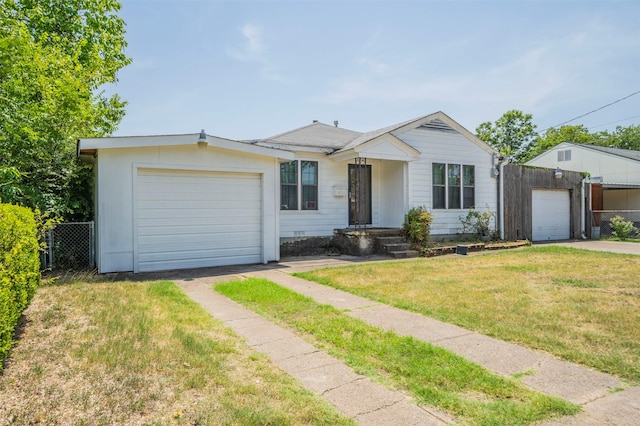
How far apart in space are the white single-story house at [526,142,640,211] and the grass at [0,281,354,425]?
880 inches

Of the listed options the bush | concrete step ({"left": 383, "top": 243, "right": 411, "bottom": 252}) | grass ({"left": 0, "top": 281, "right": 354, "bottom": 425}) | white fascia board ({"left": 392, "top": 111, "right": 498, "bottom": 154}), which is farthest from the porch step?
grass ({"left": 0, "top": 281, "right": 354, "bottom": 425})

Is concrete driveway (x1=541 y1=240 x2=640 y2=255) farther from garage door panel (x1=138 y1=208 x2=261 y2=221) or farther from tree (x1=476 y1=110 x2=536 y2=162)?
tree (x1=476 y1=110 x2=536 y2=162)

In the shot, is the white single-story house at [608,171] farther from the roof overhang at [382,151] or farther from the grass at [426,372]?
the grass at [426,372]

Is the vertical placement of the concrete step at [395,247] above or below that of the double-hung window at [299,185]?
below

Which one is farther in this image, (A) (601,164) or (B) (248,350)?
(A) (601,164)

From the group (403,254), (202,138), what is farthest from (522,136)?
(202,138)

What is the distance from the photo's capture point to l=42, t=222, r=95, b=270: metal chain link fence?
7.59 meters

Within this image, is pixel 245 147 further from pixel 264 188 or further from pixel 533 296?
pixel 533 296

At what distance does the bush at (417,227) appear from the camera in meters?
10.9

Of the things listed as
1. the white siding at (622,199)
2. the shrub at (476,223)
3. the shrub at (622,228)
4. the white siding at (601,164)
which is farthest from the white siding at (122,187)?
the white siding at (622,199)

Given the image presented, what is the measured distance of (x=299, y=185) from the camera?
10.9 m

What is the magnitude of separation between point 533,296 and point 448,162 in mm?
7982

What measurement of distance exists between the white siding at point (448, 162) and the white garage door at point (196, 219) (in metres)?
→ 5.66

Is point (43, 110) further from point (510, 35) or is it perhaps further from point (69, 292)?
point (510, 35)
